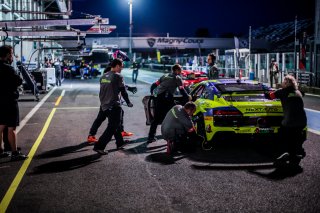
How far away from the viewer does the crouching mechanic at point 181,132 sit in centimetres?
774

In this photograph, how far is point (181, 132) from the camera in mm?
7805

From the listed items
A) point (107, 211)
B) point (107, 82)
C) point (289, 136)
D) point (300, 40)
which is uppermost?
point (300, 40)

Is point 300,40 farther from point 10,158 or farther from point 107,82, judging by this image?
point 10,158

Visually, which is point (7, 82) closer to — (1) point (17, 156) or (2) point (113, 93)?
(1) point (17, 156)

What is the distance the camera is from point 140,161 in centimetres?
739

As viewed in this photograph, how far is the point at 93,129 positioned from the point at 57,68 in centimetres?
1910

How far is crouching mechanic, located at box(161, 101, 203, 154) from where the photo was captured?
25.4 ft

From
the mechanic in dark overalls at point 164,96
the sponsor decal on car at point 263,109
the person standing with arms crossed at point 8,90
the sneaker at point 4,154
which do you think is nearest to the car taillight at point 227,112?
the sponsor decal on car at point 263,109

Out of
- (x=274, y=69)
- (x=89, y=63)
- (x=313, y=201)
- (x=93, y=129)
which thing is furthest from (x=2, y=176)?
(x=89, y=63)

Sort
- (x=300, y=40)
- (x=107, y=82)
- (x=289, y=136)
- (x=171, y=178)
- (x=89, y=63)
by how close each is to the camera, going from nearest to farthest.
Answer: (x=171, y=178)
(x=289, y=136)
(x=107, y=82)
(x=300, y=40)
(x=89, y=63)

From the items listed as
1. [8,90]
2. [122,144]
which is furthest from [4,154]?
[122,144]

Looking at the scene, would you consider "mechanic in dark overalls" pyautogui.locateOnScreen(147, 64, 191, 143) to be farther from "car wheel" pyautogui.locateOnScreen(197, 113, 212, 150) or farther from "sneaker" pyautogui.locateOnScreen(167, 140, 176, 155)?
"sneaker" pyautogui.locateOnScreen(167, 140, 176, 155)

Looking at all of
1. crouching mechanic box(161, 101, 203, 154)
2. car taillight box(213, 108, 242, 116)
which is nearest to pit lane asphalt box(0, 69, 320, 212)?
crouching mechanic box(161, 101, 203, 154)

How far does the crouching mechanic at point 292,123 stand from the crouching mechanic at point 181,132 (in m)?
1.61
